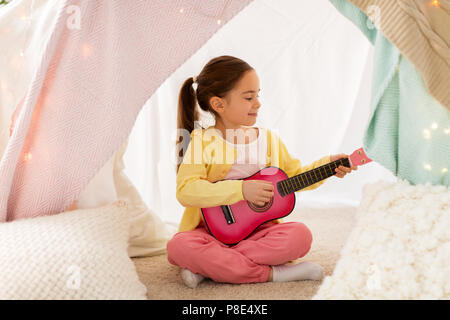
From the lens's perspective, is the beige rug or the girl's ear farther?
the girl's ear

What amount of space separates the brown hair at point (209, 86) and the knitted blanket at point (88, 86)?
255 millimetres

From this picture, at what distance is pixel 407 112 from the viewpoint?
0.87 m

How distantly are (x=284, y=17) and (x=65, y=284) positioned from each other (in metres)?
1.29

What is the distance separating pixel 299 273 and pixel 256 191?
0.25 meters

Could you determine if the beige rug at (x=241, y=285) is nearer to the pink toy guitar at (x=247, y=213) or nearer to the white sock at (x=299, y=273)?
the white sock at (x=299, y=273)

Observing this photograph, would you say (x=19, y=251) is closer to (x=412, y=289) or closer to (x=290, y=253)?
(x=290, y=253)

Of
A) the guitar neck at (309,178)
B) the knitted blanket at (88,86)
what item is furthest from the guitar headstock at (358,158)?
the knitted blanket at (88,86)

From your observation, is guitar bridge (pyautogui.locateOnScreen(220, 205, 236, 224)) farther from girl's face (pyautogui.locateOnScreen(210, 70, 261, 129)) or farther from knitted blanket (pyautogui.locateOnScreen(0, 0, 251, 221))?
knitted blanket (pyautogui.locateOnScreen(0, 0, 251, 221))

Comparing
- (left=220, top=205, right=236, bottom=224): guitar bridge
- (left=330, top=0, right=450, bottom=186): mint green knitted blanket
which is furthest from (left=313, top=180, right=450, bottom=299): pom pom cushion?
(left=220, top=205, right=236, bottom=224): guitar bridge

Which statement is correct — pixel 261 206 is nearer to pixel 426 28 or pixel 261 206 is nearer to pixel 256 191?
pixel 256 191

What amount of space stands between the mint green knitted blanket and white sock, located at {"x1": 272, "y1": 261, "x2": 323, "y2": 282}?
38 centimetres

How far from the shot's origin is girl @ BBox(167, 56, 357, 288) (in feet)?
3.72

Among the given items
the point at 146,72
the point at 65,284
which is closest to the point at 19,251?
the point at 65,284

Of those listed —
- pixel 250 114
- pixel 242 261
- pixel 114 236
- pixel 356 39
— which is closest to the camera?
pixel 114 236
